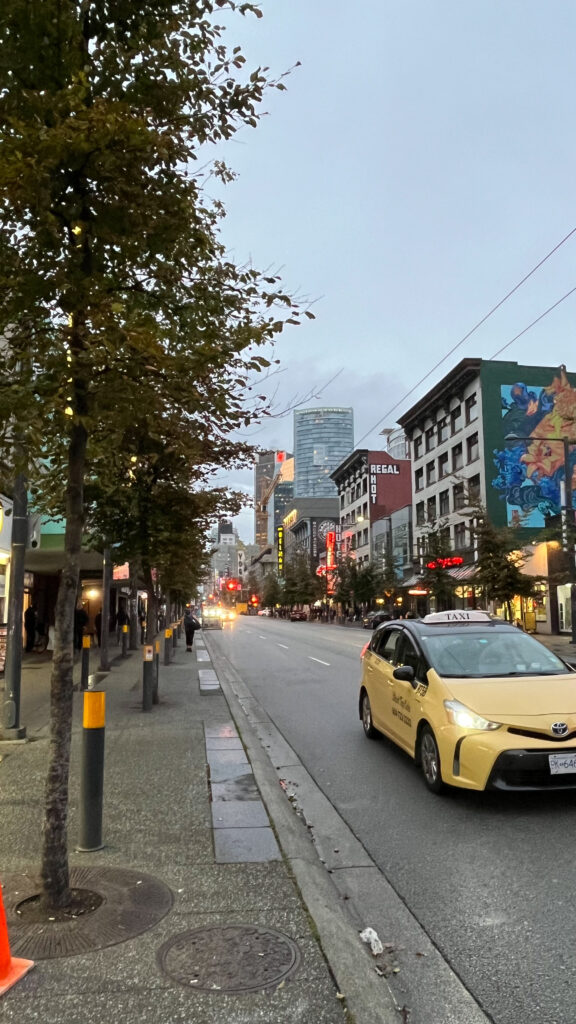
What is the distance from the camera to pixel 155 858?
4.93 meters

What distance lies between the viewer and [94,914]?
13.3ft


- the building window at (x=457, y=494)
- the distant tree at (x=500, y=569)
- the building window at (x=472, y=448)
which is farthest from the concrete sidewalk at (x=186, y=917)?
Answer: the building window at (x=457, y=494)

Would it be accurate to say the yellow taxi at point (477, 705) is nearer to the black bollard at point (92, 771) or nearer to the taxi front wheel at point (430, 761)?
the taxi front wheel at point (430, 761)

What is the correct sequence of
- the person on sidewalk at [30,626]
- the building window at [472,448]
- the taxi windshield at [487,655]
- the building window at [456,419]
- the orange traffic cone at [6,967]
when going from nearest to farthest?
the orange traffic cone at [6,967] → the taxi windshield at [487,655] → the person on sidewalk at [30,626] → the building window at [472,448] → the building window at [456,419]

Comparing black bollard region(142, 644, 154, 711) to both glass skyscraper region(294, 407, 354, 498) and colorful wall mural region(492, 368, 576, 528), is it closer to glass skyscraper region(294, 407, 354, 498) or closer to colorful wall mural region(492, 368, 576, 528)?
colorful wall mural region(492, 368, 576, 528)

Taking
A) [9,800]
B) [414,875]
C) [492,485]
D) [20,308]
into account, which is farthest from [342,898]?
[492,485]

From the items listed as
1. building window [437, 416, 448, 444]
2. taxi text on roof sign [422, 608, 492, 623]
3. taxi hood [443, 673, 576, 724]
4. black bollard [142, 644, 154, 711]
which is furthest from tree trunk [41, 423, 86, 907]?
building window [437, 416, 448, 444]

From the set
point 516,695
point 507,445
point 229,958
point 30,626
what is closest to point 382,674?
point 516,695

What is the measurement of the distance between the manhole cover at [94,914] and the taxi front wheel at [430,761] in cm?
293

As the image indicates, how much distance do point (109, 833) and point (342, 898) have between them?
1893mm

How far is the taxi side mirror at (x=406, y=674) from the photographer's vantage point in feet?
24.2

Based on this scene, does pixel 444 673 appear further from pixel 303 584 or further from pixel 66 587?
pixel 303 584

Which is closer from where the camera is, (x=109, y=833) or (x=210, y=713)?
(x=109, y=833)

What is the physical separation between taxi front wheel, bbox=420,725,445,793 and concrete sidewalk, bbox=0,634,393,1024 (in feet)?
4.56
